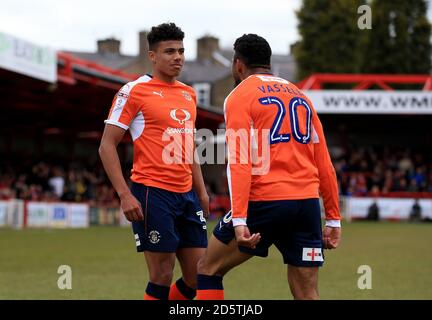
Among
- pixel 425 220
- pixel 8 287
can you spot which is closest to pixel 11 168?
pixel 425 220

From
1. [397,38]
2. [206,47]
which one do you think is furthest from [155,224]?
[206,47]

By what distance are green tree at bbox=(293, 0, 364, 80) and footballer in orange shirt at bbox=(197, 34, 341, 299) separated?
5956 cm

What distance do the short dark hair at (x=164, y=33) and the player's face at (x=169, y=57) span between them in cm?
3

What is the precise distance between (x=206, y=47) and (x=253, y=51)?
77.2 m

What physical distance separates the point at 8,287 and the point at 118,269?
2973 mm

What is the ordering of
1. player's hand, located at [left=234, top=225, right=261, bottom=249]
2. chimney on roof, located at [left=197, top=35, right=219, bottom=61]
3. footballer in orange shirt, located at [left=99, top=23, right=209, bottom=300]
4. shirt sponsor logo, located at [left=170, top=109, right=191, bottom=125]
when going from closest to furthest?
player's hand, located at [left=234, top=225, right=261, bottom=249] → footballer in orange shirt, located at [left=99, top=23, right=209, bottom=300] → shirt sponsor logo, located at [left=170, top=109, right=191, bottom=125] → chimney on roof, located at [left=197, top=35, right=219, bottom=61]

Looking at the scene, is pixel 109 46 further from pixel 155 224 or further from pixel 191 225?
pixel 155 224

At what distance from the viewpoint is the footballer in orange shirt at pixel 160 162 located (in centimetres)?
711

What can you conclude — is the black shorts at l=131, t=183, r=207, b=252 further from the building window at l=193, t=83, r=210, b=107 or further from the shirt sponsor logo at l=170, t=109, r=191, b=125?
the building window at l=193, t=83, r=210, b=107

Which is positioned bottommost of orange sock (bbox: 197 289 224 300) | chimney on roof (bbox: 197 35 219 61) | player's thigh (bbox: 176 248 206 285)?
orange sock (bbox: 197 289 224 300)

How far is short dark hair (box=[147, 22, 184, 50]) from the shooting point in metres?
7.29

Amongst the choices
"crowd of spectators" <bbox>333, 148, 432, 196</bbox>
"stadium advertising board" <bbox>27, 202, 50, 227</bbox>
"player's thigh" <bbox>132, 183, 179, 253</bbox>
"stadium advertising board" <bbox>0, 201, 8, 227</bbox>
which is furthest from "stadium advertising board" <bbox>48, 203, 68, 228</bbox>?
"player's thigh" <bbox>132, 183, 179, 253</bbox>

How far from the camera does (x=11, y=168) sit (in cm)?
3359

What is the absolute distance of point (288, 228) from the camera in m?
6.14
